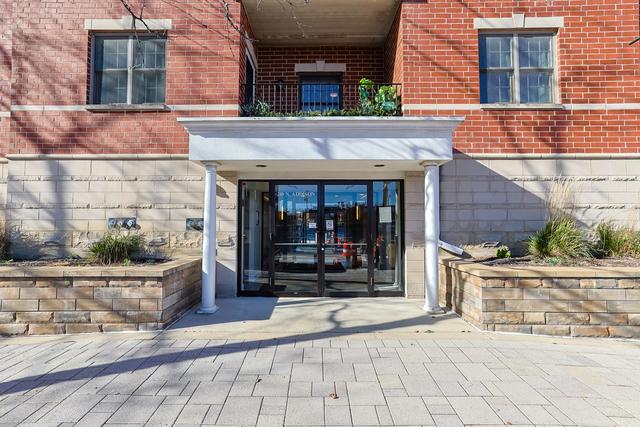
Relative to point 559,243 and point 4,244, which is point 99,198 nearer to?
point 4,244

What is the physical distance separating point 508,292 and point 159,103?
7.42 meters

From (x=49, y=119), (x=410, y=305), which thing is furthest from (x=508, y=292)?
(x=49, y=119)

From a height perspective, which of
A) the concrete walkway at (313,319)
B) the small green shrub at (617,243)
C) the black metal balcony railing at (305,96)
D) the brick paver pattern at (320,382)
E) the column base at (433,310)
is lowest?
the brick paver pattern at (320,382)

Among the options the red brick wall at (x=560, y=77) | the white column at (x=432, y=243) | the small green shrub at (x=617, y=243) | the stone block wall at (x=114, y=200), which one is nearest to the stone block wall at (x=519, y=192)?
the red brick wall at (x=560, y=77)

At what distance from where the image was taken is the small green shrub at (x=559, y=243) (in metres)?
6.39

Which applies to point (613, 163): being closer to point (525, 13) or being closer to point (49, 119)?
point (525, 13)

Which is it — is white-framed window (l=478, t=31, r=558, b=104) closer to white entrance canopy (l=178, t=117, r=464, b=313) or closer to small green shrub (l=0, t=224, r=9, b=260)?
white entrance canopy (l=178, t=117, r=464, b=313)

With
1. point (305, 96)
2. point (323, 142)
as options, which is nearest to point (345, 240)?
point (323, 142)

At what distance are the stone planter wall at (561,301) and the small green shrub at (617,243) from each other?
156 cm

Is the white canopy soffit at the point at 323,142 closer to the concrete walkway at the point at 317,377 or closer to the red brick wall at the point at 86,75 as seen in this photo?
the red brick wall at the point at 86,75

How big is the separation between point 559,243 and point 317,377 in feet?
16.5

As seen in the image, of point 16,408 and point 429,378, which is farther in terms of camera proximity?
point 429,378

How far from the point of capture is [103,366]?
4172 mm

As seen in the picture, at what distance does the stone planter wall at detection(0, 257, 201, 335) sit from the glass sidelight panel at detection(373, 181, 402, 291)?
4332 millimetres
